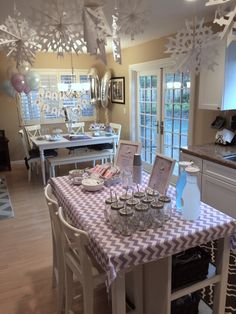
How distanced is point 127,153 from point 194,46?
97 cm

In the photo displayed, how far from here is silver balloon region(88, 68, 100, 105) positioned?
6340mm

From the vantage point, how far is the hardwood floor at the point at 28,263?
2152 millimetres

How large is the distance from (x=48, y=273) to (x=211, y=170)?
1.90 m

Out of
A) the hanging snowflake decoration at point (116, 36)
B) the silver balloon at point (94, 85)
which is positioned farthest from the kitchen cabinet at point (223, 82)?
the silver balloon at point (94, 85)

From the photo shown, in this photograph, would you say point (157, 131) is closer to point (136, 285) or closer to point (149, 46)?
point (149, 46)

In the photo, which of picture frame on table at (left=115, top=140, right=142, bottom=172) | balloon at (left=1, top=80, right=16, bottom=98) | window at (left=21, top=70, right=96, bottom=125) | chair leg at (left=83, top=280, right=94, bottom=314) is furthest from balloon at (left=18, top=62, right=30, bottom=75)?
chair leg at (left=83, top=280, right=94, bottom=314)

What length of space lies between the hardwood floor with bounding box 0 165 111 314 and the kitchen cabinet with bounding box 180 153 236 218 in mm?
1442

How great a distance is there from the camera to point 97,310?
2.08m

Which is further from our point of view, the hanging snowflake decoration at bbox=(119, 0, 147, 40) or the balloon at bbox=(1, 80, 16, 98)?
the balloon at bbox=(1, 80, 16, 98)

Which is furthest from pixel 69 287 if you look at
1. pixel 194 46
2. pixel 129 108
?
pixel 129 108

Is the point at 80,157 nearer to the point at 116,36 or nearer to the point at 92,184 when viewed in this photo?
the point at 92,184

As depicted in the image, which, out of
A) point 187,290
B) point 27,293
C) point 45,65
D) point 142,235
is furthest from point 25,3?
point 45,65

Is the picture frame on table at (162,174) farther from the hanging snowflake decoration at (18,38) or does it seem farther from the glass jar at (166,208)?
the hanging snowflake decoration at (18,38)

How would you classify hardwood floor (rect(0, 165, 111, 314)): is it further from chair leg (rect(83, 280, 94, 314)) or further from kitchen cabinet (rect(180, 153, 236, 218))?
kitchen cabinet (rect(180, 153, 236, 218))
